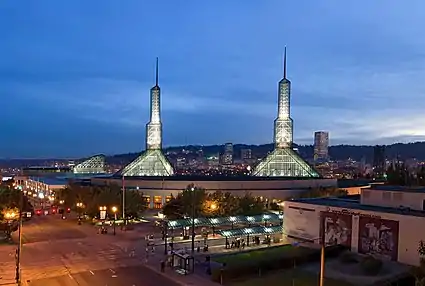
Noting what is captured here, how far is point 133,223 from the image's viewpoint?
6128 centimetres

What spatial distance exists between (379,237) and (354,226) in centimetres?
288

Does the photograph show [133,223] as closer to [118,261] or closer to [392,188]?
[118,261]

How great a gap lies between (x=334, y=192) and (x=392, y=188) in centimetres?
3569

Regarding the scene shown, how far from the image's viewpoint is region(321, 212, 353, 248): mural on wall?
4388cm

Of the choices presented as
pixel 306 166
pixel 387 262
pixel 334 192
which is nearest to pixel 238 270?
pixel 387 262

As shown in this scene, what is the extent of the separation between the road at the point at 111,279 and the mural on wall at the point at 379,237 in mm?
19248

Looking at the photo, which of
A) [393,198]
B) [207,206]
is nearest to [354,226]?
[393,198]

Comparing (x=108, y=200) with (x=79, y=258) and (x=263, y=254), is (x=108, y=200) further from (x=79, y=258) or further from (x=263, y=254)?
(x=263, y=254)

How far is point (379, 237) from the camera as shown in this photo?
41.0 m

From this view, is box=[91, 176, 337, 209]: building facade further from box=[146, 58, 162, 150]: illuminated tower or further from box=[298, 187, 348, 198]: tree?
box=[146, 58, 162, 150]: illuminated tower

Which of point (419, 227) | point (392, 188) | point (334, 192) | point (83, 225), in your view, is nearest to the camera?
point (419, 227)

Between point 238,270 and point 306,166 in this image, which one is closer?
point 238,270

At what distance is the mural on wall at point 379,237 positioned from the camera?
3953 centimetres

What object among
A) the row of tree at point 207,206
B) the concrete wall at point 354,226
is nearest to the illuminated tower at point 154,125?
the row of tree at point 207,206
